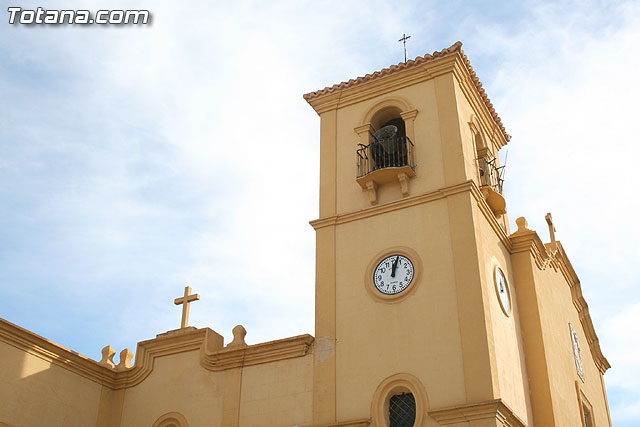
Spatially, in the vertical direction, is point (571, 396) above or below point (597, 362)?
below


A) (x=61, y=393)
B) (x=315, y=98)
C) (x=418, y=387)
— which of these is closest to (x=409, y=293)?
(x=418, y=387)

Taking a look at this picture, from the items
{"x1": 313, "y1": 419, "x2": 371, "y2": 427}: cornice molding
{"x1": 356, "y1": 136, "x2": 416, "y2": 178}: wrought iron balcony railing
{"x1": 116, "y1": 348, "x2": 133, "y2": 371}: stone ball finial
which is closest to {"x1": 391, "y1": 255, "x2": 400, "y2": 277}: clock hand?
{"x1": 356, "y1": 136, "x2": 416, "y2": 178}: wrought iron balcony railing

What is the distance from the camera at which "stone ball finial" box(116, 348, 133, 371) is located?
17.8 meters

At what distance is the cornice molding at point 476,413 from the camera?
13148mm

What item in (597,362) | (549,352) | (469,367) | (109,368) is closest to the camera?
(469,367)

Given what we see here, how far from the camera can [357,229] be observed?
1667 cm

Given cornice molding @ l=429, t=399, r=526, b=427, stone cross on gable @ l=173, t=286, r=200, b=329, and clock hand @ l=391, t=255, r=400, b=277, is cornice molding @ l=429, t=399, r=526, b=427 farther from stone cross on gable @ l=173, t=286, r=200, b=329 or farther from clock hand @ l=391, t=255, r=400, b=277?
stone cross on gable @ l=173, t=286, r=200, b=329

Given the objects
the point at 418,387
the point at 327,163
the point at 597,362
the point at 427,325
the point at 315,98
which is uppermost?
the point at 315,98

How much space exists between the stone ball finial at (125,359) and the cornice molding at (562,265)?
899 centimetres

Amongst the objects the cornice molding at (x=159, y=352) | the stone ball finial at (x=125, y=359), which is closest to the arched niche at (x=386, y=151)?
the cornice molding at (x=159, y=352)

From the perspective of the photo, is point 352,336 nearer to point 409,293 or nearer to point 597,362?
point 409,293

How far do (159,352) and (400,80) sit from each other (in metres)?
8.17

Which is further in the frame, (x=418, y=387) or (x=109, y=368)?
(x=109, y=368)

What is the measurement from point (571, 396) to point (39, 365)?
11220 millimetres
